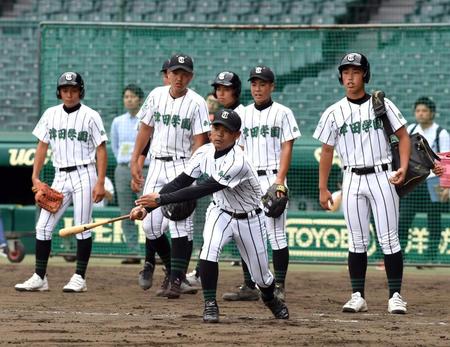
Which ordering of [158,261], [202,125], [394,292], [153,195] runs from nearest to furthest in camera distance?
[153,195] < [394,292] < [202,125] < [158,261]

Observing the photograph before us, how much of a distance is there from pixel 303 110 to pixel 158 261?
93.8 inches

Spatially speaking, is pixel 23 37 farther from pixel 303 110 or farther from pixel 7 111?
pixel 303 110

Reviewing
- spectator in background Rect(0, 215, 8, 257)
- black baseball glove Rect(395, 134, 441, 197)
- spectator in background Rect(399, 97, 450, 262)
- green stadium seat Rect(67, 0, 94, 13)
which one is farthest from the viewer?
green stadium seat Rect(67, 0, 94, 13)

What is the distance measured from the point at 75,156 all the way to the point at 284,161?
185 cm

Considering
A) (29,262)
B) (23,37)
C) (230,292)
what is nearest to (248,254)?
(230,292)

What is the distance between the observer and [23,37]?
52.4 feet

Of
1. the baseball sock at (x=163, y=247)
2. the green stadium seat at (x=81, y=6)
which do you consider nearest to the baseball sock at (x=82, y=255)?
the baseball sock at (x=163, y=247)

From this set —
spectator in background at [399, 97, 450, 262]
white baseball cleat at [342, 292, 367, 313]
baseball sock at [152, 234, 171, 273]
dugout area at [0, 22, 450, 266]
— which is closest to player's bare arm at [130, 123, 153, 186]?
baseball sock at [152, 234, 171, 273]

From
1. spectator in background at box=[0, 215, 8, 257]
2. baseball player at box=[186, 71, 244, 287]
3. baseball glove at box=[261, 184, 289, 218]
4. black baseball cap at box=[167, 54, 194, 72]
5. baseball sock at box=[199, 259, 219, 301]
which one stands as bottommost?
baseball sock at box=[199, 259, 219, 301]

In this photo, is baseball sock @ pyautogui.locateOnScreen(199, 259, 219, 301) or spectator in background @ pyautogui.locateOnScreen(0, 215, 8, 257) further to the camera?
spectator in background @ pyautogui.locateOnScreen(0, 215, 8, 257)

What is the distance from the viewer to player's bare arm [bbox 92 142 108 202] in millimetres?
9648

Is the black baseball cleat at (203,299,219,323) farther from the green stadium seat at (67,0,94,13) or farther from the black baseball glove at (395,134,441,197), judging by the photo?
the green stadium seat at (67,0,94,13)

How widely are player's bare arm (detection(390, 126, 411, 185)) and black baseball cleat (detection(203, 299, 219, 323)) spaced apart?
1693mm

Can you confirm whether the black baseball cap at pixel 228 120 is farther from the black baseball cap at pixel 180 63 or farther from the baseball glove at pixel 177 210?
the black baseball cap at pixel 180 63
